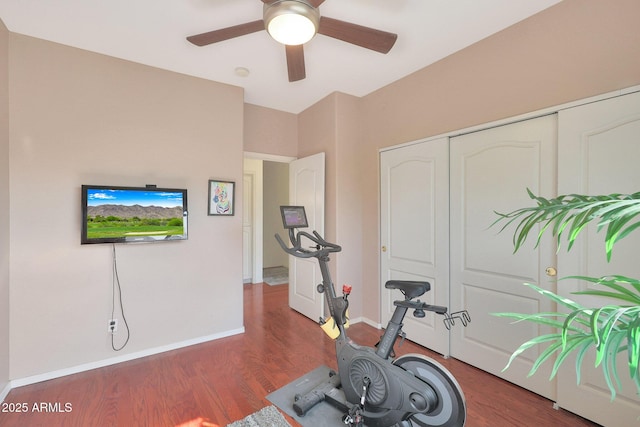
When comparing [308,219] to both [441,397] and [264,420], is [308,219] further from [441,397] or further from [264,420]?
[441,397]

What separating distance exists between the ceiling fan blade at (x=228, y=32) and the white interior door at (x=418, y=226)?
72.3 inches

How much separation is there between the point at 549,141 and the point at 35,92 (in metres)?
3.96

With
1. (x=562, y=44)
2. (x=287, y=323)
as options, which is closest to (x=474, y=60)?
(x=562, y=44)

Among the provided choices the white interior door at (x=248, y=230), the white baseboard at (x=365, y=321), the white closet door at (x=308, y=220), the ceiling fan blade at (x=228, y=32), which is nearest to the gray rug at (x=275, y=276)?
the white interior door at (x=248, y=230)

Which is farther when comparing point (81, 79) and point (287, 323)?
point (287, 323)

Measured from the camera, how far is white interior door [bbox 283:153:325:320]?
3.49 meters

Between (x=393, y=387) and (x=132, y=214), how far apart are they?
8.26 ft

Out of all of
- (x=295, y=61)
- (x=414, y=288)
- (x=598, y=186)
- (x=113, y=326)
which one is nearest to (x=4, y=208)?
(x=113, y=326)

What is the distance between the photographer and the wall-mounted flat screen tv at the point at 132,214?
2422mm

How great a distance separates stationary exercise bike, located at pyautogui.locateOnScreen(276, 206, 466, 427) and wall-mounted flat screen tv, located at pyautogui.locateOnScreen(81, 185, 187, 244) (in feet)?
6.00

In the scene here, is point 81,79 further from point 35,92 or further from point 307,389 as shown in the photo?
point 307,389

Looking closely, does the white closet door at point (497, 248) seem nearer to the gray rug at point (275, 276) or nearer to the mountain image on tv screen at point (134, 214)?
the mountain image on tv screen at point (134, 214)

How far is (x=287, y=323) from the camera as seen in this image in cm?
352

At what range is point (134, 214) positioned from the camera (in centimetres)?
259
